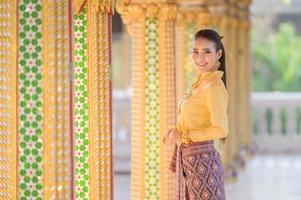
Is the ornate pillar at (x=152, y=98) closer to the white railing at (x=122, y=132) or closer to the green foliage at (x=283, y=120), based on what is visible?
the white railing at (x=122, y=132)

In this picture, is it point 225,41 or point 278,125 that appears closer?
point 225,41

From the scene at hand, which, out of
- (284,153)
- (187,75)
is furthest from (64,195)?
(284,153)

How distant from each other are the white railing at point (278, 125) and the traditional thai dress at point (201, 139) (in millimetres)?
7963

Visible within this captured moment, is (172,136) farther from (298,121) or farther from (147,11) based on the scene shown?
(298,121)

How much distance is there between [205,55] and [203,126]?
0.41 metres

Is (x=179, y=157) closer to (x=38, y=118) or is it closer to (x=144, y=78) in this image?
(x=38, y=118)

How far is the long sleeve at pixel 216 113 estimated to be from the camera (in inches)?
192

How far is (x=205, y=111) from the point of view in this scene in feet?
16.5

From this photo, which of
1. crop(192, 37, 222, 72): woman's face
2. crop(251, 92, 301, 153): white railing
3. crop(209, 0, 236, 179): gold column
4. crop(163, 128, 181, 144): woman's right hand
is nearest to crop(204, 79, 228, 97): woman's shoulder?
crop(192, 37, 222, 72): woman's face

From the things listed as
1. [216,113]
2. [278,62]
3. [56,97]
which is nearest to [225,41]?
[216,113]

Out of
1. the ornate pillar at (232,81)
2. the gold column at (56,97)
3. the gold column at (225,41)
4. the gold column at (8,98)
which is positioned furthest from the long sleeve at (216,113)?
the ornate pillar at (232,81)

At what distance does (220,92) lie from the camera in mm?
4914

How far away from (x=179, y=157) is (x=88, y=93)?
2.56 feet

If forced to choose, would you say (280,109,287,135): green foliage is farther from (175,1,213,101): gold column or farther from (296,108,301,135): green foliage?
(175,1,213,101): gold column
